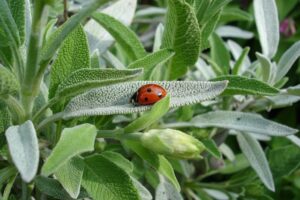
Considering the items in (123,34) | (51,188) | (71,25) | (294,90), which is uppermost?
(71,25)

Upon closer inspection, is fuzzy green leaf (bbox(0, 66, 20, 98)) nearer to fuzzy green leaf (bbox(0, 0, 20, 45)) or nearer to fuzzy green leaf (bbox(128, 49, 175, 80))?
fuzzy green leaf (bbox(0, 0, 20, 45))

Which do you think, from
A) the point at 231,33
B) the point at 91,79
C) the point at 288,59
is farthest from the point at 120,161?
the point at 231,33

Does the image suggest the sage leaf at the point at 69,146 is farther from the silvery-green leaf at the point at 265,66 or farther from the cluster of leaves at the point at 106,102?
the silvery-green leaf at the point at 265,66

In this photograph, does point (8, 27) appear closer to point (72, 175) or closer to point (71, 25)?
point (71, 25)

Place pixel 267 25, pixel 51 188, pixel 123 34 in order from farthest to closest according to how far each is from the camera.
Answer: pixel 267 25 < pixel 123 34 < pixel 51 188

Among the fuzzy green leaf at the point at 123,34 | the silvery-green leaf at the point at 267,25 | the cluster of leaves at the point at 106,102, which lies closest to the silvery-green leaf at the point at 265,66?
the cluster of leaves at the point at 106,102
